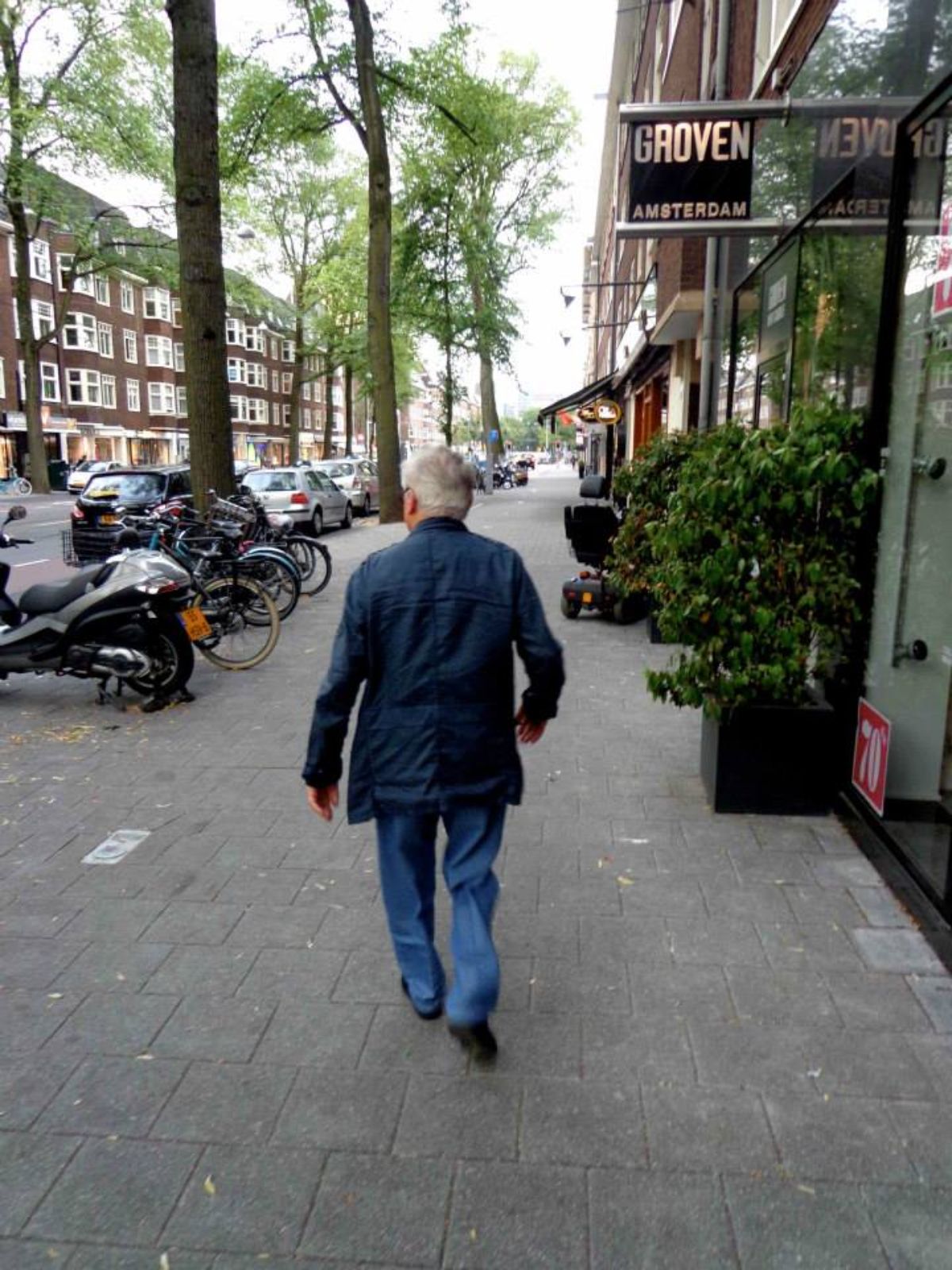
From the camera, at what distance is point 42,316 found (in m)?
48.7

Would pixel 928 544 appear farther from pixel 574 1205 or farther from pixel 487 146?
pixel 487 146

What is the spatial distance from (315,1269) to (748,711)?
3032 mm

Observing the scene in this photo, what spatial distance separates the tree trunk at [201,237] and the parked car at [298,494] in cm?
786

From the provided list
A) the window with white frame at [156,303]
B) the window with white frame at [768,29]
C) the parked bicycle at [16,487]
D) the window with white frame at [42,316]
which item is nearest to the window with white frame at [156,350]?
the window with white frame at [156,303]

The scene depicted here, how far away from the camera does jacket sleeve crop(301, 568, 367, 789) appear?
2498 mm

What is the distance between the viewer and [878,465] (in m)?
4.16

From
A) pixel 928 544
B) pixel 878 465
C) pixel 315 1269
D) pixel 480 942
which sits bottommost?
pixel 315 1269

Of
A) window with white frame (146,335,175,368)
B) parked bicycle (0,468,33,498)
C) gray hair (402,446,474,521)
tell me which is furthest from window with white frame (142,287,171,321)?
gray hair (402,446,474,521)

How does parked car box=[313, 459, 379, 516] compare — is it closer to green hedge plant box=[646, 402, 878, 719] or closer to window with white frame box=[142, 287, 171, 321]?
green hedge plant box=[646, 402, 878, 719]

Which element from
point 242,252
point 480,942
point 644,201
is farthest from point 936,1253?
point 242,252

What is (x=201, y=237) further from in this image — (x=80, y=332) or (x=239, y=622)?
(x=80, y=332)

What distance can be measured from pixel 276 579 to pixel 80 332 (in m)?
47.9

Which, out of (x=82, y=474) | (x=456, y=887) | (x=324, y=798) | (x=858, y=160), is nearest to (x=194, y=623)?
(x=324, y=798)

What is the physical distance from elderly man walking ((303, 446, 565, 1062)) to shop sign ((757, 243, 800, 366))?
4117 mm
